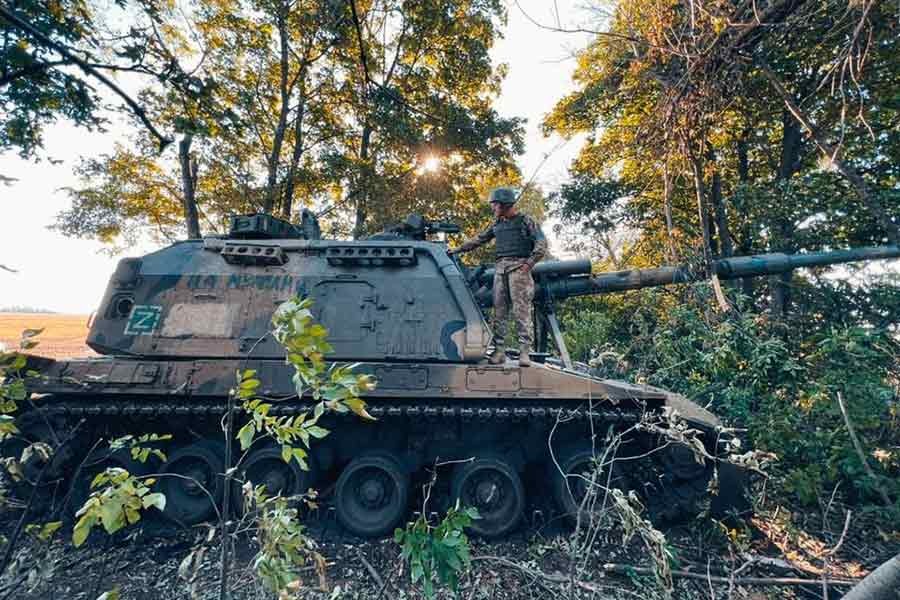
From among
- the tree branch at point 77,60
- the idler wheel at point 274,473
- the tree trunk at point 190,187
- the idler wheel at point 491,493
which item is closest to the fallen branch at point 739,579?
the idler wheel at point 491,493

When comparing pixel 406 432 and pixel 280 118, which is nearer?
pixel 406 432

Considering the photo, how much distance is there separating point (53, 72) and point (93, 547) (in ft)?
14.4

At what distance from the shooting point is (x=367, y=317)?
4672 mm

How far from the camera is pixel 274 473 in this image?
4512 millimetres

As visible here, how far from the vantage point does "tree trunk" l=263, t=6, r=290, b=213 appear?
11.6 metres

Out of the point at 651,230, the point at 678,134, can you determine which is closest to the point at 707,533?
the point at 678,134

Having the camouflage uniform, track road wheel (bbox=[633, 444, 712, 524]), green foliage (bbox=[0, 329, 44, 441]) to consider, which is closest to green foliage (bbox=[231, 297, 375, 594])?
green foliage (bbox=[0, 329, 44, 441])

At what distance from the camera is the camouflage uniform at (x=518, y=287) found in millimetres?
4848

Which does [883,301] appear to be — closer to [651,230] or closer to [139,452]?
[651,230]

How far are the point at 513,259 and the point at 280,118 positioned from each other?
10.2 meters

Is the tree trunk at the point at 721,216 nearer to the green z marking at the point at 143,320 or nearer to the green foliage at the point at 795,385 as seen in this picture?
the green foliage at the point at 795,385

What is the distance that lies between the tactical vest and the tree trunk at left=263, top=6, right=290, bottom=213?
873cm

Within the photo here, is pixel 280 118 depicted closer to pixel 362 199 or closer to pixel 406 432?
pixel 362 199

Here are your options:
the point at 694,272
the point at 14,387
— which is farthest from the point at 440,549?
the point at 694,272
